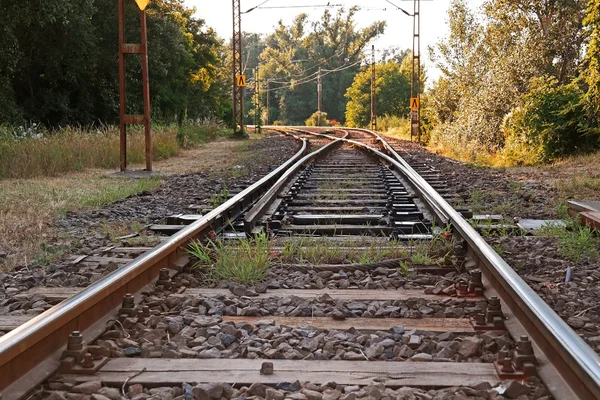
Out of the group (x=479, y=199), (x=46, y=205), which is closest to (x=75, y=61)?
(x=46, y=205)

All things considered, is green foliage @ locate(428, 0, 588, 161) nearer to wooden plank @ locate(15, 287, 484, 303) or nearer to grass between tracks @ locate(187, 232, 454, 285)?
grass between tracks @ locate(187, 232, 454, 285)

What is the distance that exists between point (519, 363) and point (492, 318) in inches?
24.1

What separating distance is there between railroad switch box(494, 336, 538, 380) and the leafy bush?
11.8 metres

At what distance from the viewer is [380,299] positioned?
3.62 meters

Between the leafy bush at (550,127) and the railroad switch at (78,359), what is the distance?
40.8 ft

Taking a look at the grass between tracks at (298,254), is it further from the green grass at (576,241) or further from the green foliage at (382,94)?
the green foliage at (382,94)

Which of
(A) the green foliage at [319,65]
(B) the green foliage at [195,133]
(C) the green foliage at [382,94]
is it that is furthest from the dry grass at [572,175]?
(A) the green foliage at [319,65]

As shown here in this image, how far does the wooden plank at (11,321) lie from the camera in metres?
3.11

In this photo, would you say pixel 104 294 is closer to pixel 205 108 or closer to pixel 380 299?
pixel 380 299

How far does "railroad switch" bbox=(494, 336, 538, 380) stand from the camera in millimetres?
2486

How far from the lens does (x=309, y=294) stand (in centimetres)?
378

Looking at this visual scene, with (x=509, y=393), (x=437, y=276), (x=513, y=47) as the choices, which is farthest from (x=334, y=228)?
(x=513, y=47)

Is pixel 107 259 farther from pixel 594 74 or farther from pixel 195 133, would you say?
pixel 195 133

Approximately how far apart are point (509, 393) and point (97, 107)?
84.9ft
